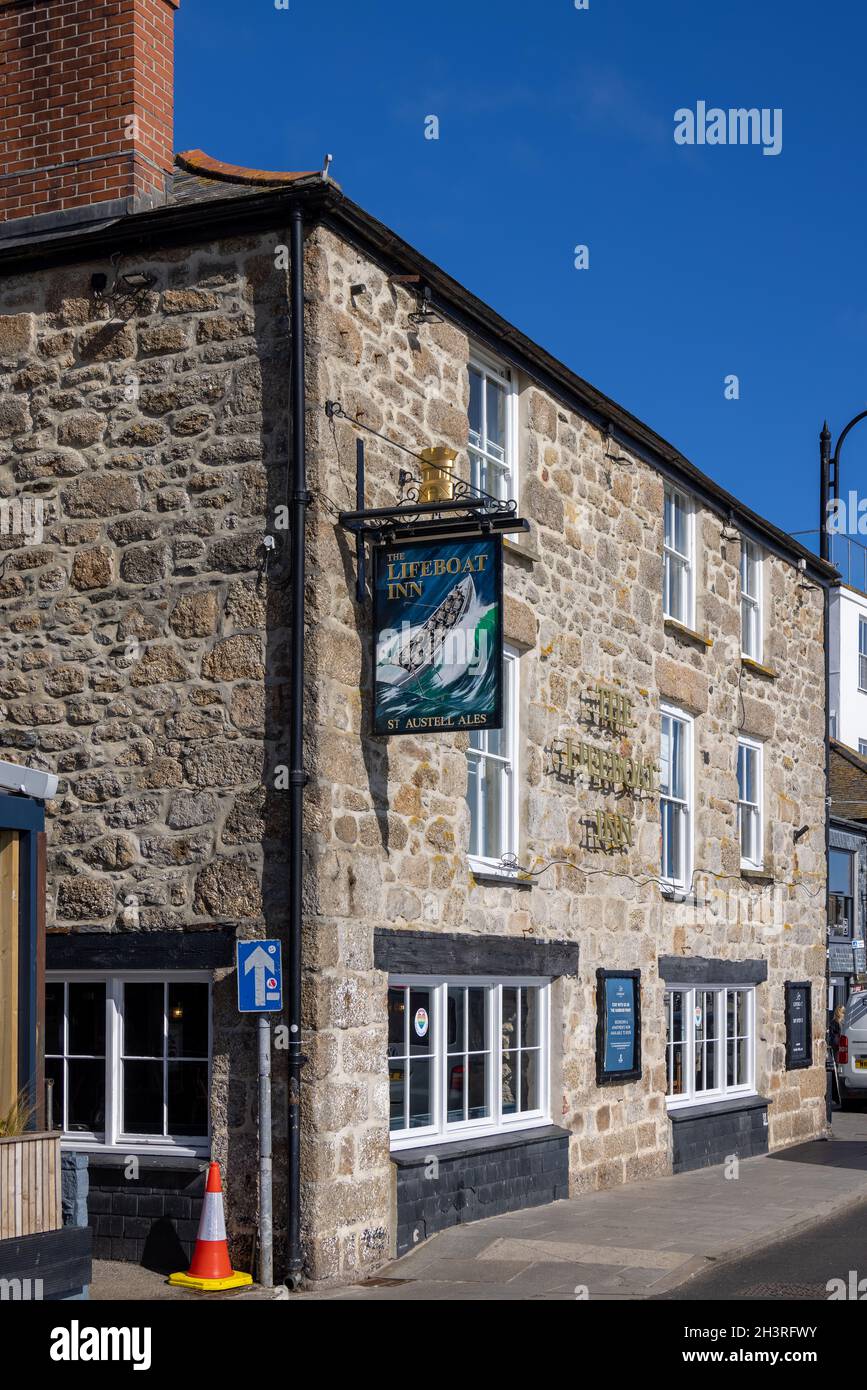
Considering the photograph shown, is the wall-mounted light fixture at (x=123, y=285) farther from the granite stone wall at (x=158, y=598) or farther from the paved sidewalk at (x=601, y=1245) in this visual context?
the paved sidewalk at (x=601, y=1245)

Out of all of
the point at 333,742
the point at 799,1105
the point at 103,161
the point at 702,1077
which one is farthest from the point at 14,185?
the point at 799,1105

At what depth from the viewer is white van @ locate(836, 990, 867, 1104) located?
25.3 m

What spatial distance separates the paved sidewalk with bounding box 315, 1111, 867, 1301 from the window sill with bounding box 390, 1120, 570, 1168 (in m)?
0.54

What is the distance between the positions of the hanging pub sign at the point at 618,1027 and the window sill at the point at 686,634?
137 inches

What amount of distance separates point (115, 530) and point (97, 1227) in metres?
4.83

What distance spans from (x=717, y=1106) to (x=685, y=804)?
126 inches

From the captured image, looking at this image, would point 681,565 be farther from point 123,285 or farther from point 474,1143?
point 123,285

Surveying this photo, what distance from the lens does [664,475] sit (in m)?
17.5

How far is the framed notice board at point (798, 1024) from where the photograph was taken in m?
20.0

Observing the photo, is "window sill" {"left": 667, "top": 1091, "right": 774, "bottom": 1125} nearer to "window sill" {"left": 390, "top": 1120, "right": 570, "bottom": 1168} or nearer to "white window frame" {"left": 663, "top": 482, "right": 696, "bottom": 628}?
"window sill" {"left": 390, "top": 1120, "right": 570, "bottom": 1168}

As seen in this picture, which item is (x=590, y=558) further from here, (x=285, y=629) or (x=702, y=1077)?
(x=702, y=1077)

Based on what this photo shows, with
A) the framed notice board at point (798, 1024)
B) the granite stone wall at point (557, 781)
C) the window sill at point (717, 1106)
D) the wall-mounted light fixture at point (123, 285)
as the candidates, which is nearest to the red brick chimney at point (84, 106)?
the wall-mounted light fixture at point (123, 285)

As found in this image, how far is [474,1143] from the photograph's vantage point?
43.0 feet
